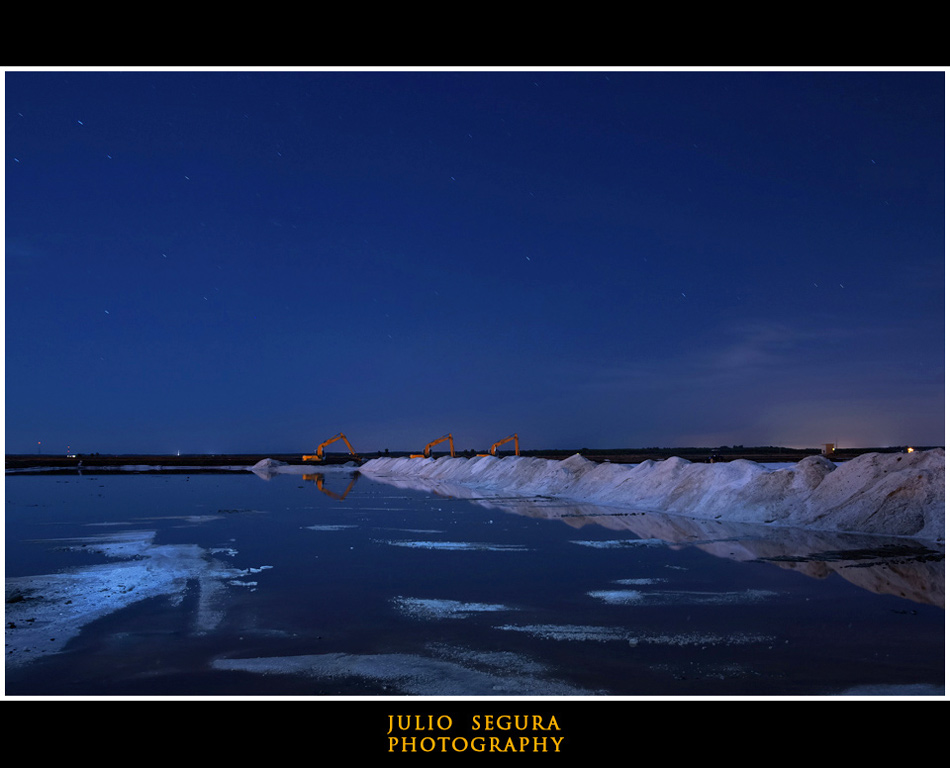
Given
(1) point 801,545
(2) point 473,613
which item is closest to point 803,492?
(1) point 801,545

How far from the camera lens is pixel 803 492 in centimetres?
1522

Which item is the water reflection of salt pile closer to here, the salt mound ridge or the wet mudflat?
the wet mudflat

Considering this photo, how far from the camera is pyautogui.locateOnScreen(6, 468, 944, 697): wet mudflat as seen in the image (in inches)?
198

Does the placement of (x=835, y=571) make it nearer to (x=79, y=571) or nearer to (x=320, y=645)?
(x=320, y=645)

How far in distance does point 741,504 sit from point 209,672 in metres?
13.7

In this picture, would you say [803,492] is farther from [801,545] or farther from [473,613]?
[473,613]

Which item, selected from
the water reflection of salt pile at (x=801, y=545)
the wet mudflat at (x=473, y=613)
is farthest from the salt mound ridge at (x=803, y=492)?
the wet mudflat at (x=473, y=613)

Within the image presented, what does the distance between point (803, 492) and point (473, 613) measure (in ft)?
36.5

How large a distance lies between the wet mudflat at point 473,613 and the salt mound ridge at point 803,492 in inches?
40.7

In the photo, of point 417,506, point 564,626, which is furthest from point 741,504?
point 564,626

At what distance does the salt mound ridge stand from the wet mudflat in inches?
40.7

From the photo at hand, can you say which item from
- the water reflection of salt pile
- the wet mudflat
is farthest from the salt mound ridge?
the wet mudflat

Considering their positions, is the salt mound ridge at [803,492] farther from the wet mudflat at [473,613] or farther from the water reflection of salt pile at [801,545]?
the wet mudflat at [473,613]

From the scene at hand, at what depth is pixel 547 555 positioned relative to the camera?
1080 centimetres
